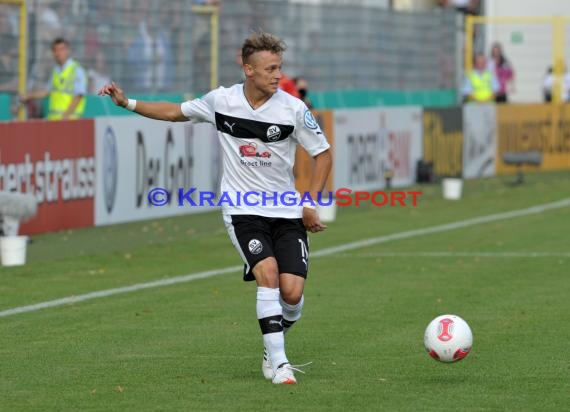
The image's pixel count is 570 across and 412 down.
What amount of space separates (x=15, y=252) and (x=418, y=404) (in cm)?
771

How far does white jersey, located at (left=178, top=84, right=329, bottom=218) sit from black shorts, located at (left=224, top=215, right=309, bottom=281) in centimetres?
5

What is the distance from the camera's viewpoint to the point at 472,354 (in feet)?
32.1

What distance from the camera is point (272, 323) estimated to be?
877 cm

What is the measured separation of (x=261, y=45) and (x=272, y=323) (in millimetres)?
1503

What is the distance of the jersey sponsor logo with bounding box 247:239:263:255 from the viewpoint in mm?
8906

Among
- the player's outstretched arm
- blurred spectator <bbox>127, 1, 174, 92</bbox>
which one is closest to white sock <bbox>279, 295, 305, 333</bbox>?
the player's outstretched arm

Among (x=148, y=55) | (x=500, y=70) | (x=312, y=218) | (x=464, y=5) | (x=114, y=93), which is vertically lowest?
(x=312, y=218)

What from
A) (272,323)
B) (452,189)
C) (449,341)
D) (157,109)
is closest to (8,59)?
(452,189)

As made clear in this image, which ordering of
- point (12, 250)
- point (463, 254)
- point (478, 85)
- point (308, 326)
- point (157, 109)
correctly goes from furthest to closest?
point (478, 85) → point (463, 254) → point (12, 250) → point (308, 326) → point (157, 109)

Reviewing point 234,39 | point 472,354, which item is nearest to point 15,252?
point 472,354

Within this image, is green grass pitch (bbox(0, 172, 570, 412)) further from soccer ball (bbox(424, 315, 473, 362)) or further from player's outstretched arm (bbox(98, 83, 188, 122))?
player's outstretched arm (bbox(98, 83, 188, 122))

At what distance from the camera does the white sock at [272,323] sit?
874 centimetres

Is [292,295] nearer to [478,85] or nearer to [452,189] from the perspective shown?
[452,189]

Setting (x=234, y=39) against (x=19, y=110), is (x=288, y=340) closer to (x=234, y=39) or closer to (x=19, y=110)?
(x=19, y=110)
